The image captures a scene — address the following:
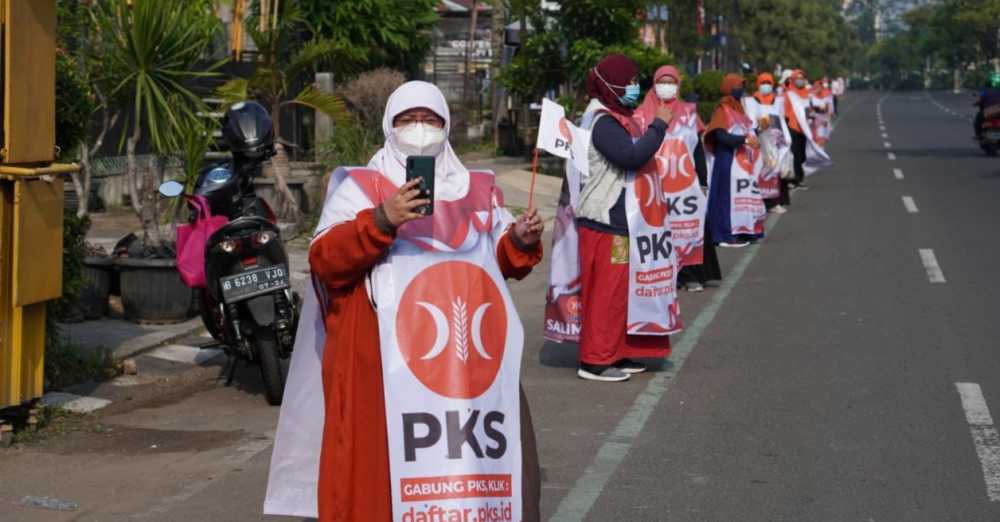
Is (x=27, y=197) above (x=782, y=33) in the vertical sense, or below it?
below

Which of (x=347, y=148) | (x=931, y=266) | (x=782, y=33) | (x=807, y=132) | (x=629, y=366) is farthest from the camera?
(x=782, y=33)

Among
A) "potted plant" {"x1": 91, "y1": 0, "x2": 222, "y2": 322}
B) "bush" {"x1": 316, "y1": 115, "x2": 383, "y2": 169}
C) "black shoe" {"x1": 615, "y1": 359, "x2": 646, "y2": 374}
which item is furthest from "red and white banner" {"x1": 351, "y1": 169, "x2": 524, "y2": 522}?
"bush" {"x1": 316, "y1": 115, "x2": 383, "y2": 169}

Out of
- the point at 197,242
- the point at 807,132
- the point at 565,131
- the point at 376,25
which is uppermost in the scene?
the point at 376,25

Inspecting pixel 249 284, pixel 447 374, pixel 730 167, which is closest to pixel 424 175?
pixel 447 374

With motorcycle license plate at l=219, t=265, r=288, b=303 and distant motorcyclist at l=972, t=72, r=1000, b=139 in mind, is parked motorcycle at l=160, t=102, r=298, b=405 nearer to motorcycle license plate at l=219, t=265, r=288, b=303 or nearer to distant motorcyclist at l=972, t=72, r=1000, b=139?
motorcycle license plate at l=219, t=265, r=288, b=303

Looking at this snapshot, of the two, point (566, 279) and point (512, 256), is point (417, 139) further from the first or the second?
point (566, 279)

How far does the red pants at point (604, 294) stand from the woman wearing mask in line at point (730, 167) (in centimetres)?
622

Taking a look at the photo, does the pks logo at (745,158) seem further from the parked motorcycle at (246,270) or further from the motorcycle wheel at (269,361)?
the motorcycle wheel at (269,361)

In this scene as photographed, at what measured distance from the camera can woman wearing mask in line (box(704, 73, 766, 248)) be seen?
15062 mm

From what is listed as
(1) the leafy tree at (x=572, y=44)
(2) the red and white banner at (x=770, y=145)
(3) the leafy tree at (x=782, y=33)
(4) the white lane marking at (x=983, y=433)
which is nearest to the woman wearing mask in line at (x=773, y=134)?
(2) the red and white banner at (x=770, y=145)

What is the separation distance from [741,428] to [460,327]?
135 inches

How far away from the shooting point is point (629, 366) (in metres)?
9.09

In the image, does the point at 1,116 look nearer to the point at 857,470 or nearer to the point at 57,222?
the point at 57,222

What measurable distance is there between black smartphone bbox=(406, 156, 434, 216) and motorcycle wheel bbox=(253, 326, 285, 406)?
3.95 metres
